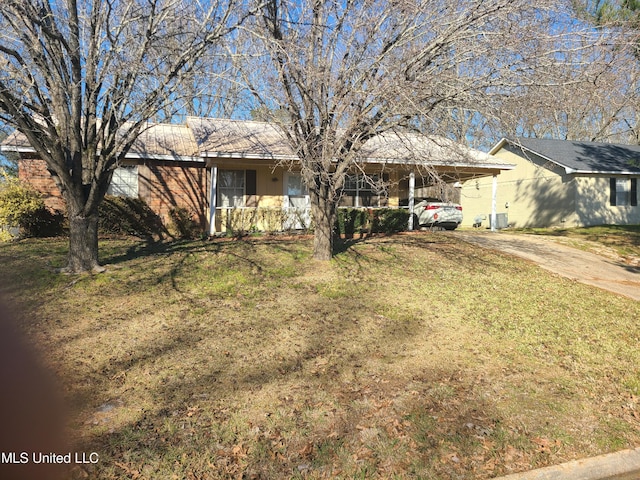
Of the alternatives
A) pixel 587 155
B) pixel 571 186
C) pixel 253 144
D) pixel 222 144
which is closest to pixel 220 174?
pixel 222 144

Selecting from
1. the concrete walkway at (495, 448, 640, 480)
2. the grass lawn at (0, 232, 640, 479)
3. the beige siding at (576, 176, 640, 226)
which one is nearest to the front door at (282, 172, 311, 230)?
the grass lawn at (0, 232, 640, 479)

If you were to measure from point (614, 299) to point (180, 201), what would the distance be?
41.1ft

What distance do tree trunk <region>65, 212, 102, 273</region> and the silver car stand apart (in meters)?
11.4

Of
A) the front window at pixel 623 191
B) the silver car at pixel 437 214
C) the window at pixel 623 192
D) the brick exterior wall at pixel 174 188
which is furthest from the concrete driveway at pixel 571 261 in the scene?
the brick exterior wall at pixel 174 188

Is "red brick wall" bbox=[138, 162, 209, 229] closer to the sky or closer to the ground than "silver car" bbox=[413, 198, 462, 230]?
closer to the sky

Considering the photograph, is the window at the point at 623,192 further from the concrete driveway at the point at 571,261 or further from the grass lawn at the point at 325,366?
the grass lawn at the point at 325,366

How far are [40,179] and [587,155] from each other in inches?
945

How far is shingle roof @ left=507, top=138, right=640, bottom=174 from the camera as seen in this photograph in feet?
63.7

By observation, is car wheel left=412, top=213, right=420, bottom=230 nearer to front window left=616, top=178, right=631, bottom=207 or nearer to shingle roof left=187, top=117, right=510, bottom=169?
shingle roof left=187, top=117, right=510, bottom=169

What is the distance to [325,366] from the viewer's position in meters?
4.94

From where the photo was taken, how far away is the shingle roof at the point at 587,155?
19405 millimetres

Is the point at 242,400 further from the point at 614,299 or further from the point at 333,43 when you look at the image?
the point at 614,299

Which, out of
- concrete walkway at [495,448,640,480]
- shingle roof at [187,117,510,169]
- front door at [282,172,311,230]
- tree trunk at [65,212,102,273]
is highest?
shingle roof at [187,117,510,169]

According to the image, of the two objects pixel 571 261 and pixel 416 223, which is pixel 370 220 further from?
pixel 571 261
